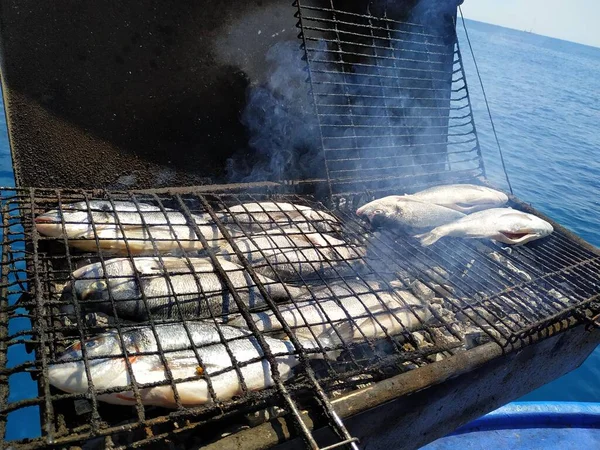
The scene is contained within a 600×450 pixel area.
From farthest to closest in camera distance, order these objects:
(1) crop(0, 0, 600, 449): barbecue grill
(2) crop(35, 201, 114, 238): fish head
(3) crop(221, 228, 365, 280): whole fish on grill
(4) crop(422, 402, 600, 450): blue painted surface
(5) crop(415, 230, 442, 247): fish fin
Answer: (4) crop(422, 402, 600, 450): blue painted surface, (5) crop(415, 230, 442, 247): fish fin, (3) crop(221, 228, 365, 280): whole fish on grill, (2) crop(35, 201, 114, 238): fish head, (1) crop(0, 0, 600, 449): barbecue grill

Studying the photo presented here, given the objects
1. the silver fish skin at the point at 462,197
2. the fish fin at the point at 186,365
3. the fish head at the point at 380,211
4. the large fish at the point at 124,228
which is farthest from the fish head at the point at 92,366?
the silver fish skin at the point at 462,197

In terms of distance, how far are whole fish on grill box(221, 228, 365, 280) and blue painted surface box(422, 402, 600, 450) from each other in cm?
367

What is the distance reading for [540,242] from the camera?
5.52 meters

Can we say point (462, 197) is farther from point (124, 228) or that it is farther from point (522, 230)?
point (124, 228)

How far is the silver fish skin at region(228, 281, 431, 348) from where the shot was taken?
3287mm

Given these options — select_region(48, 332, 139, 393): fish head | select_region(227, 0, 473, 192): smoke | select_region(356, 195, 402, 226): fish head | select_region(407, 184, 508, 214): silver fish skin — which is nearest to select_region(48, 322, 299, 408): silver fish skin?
select_region(48, 332, 139, 393): fish head

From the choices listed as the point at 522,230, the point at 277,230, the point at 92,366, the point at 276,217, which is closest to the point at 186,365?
the point at 92,366

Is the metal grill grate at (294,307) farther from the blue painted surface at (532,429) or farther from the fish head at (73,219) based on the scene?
the blue painted surface at (532,429)

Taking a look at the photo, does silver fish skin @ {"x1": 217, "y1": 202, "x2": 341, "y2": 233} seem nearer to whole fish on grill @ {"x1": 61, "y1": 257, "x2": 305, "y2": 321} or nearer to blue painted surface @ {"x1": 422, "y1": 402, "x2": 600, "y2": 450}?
whole fish on grill @ {"x1": 61, "y1": 257, "x2": 305, "y2": 321}

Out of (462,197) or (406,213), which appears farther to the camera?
(462,197)

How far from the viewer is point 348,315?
3229 millimetres

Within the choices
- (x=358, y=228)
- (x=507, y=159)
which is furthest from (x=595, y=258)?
(x=507, y=159)

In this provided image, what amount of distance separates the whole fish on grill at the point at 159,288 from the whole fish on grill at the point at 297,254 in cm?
36

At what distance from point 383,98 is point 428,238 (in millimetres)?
2292
